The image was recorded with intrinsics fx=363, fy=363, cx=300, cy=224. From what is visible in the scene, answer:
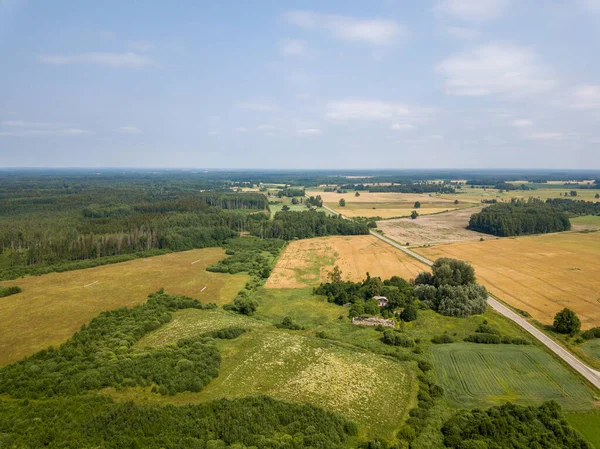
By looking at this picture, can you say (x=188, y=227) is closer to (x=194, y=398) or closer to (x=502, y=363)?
(x=194, y=398)

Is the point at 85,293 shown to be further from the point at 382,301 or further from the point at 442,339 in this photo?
the point at 442,339

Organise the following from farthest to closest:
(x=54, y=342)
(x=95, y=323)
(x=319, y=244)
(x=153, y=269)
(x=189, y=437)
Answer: (x=319, y=244) → (x=153, y=269) → (x=95, y=323) → (x=54, y=342) → (x=189, y=437)

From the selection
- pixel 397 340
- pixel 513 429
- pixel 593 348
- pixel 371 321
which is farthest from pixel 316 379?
pixel 593 348

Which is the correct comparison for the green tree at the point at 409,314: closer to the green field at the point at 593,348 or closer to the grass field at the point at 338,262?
the green field at the point at 593,348

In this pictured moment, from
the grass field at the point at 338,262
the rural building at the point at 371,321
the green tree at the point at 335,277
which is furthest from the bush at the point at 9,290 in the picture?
the rural building at the point at 371,321

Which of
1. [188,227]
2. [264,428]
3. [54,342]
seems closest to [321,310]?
[264,428]

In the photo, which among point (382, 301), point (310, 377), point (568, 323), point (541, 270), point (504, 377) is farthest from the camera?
point (541, 270)
